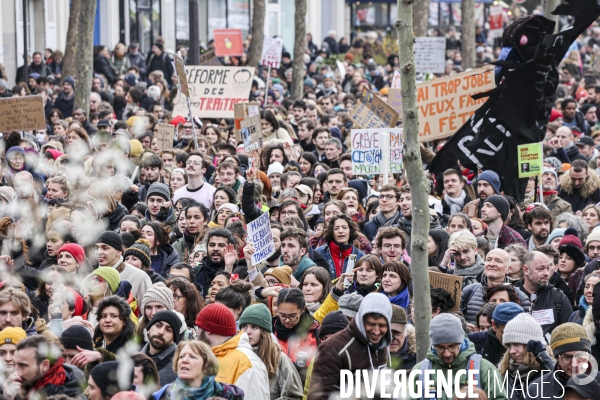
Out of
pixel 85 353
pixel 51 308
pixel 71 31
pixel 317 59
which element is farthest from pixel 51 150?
pixel 317 59

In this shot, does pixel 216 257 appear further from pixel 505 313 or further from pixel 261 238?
pixel 505 313

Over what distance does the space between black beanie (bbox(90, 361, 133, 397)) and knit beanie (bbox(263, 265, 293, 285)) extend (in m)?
2.94

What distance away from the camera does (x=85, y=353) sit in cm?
655

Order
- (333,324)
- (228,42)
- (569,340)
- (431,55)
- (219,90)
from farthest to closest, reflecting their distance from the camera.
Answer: (228,42), (431,55), (219,90), (333,324), (569,340)

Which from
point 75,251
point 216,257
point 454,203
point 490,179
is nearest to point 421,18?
point 454,203

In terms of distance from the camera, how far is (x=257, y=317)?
6.94 meters

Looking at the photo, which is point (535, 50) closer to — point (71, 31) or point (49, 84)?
point (49, 84)

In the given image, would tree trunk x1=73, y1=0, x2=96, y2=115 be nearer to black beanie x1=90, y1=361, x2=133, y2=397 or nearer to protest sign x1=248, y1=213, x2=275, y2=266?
protest sign x1=248, y1=213, x2=275, y2=266

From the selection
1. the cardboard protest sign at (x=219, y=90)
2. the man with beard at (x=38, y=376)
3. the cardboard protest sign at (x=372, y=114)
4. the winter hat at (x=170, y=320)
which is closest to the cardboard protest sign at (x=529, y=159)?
the cardboard protest sign at (x=372, y=114)

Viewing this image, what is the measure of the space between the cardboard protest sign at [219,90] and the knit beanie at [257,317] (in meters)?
11.9

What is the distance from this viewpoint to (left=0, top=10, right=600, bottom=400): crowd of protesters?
620 centimetres

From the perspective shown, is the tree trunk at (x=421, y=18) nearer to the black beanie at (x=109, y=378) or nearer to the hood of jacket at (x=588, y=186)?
the hood of jacket at (x=588, y=186)

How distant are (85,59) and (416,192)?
1636cm

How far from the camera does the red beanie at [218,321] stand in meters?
6.65
